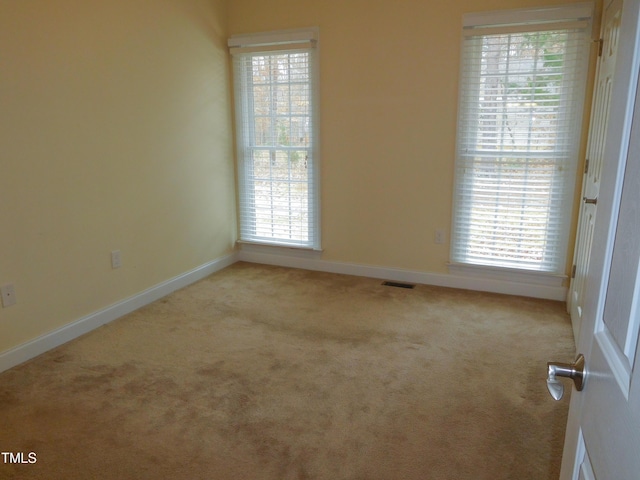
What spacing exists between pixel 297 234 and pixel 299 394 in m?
2.25

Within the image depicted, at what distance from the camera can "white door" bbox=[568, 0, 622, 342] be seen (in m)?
2.57

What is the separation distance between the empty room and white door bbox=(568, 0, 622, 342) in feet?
0.13

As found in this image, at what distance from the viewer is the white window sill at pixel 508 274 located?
3576 mm

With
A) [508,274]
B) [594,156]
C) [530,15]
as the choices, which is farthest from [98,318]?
[530,15]

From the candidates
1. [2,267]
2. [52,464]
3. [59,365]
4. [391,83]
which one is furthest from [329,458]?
[391,83]

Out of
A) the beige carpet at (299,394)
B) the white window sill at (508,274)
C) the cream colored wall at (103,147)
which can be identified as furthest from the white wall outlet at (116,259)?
the white window sill at (508,274)

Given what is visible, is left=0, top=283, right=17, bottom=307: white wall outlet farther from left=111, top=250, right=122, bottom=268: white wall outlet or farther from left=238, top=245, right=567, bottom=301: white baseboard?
left=238, top=245, right=567, bottom=301: white baseboard

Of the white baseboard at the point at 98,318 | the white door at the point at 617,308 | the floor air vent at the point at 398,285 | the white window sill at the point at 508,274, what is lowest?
the floor air vent at the point at 398,285

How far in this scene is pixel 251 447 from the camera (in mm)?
1940

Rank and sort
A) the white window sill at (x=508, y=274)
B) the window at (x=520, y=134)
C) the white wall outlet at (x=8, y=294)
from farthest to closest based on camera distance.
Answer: the white window sill at (x=508, y=274) < the window at (x=520, y=134) < the white wall outlet at (x=8, y=294)

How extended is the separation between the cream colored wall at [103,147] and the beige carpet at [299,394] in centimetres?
42

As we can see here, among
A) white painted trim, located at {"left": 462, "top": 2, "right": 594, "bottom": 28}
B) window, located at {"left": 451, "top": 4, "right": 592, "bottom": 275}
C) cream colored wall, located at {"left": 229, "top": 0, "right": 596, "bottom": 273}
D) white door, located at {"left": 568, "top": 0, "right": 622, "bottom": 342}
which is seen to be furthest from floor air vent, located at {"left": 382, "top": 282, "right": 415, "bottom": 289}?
white painted trim, located at {"left": 462, "top": 2, "right": 594, "bottom": 28}

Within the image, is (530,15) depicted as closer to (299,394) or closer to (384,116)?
(384,116)

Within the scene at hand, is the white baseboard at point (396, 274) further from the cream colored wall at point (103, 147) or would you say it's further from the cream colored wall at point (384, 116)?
the cream colored wall at point (103, 147)
